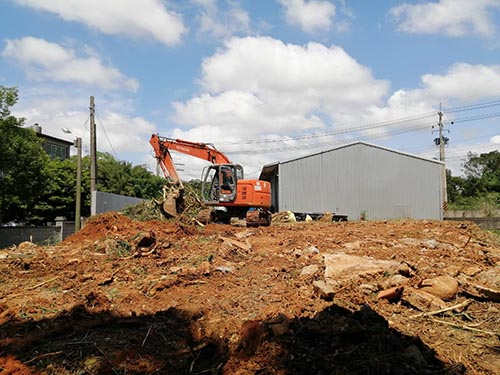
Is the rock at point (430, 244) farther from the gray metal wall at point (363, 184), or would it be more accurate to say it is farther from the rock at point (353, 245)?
the gray metal wall at point (363, 184)

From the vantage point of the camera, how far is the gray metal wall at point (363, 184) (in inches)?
989


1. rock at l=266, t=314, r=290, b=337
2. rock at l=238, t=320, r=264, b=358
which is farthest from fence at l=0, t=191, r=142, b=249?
rock at l=238, t=320, r=264, b=358

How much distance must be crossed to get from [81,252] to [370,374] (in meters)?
7.90

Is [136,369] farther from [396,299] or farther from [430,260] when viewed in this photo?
[430,260]

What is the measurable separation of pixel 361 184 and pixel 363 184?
0.45ft

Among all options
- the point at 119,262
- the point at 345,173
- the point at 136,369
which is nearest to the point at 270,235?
the point at 119,262

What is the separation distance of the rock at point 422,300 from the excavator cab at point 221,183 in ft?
34.9

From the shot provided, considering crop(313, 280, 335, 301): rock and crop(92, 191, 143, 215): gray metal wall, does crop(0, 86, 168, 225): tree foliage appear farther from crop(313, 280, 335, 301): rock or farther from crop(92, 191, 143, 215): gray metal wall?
crop(313, 280, 335, 301): rock

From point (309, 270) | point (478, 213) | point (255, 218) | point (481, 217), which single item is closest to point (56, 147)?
point (255, 218)

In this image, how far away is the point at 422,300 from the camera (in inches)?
215

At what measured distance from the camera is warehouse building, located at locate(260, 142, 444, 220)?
82.4 feet

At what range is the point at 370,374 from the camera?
3.23 metres

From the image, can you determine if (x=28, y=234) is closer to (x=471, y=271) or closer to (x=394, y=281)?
(x=394, y=281)

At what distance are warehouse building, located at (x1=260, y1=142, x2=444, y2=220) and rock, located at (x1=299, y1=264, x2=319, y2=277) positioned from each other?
17.7m
